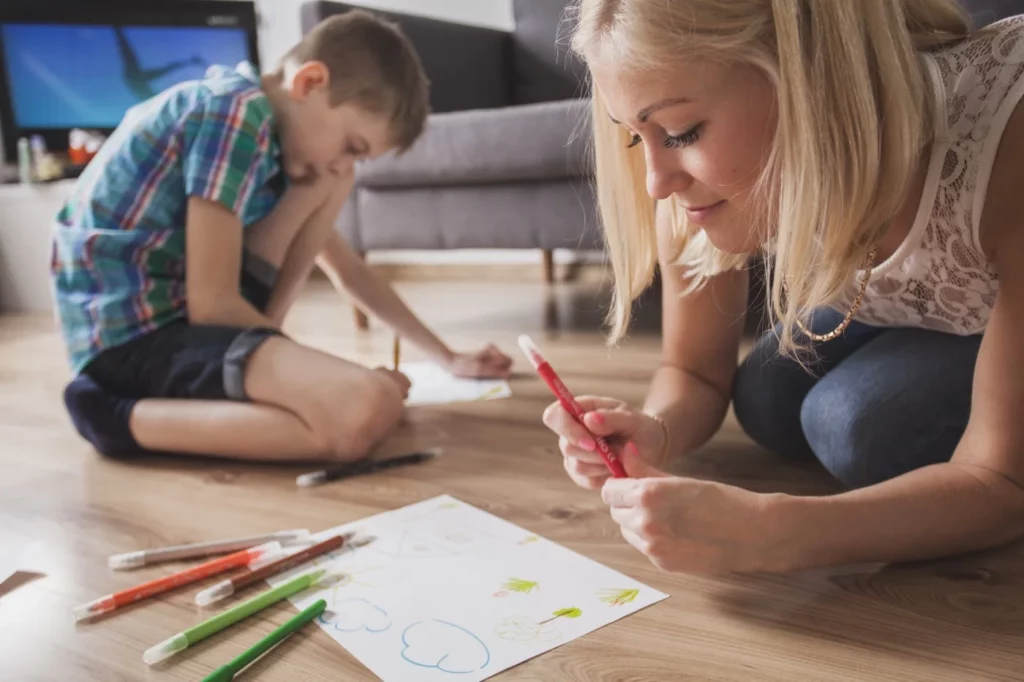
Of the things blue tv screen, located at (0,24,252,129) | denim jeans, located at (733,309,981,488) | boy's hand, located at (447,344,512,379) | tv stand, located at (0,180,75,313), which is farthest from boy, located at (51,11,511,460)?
blue tv screen, located at (0,24,252,129)

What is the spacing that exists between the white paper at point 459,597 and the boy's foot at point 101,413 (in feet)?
1.45

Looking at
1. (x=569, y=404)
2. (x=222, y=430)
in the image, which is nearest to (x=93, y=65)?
(x=222, y=430)

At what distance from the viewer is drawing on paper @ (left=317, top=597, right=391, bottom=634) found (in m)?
0.66

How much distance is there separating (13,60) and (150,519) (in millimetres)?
2442

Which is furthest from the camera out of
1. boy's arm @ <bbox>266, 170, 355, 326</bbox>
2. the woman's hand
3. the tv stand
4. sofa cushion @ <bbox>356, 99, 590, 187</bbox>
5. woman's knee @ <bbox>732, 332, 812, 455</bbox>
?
the tv stand

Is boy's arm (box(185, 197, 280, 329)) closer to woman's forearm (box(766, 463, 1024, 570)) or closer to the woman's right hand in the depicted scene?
the woman's right hand

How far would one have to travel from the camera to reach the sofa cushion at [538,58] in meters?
2.42

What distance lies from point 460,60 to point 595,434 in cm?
175

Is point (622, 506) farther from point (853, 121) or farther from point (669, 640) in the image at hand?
point (853, 121)

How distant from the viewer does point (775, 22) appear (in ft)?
1.94

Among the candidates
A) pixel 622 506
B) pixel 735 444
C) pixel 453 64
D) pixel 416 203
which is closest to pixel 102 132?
pixel 453 64

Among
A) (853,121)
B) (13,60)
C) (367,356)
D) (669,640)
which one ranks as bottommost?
(367,356)

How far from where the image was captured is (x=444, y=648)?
2.03ft

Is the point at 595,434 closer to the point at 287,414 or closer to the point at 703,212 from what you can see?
the point at 703,212
